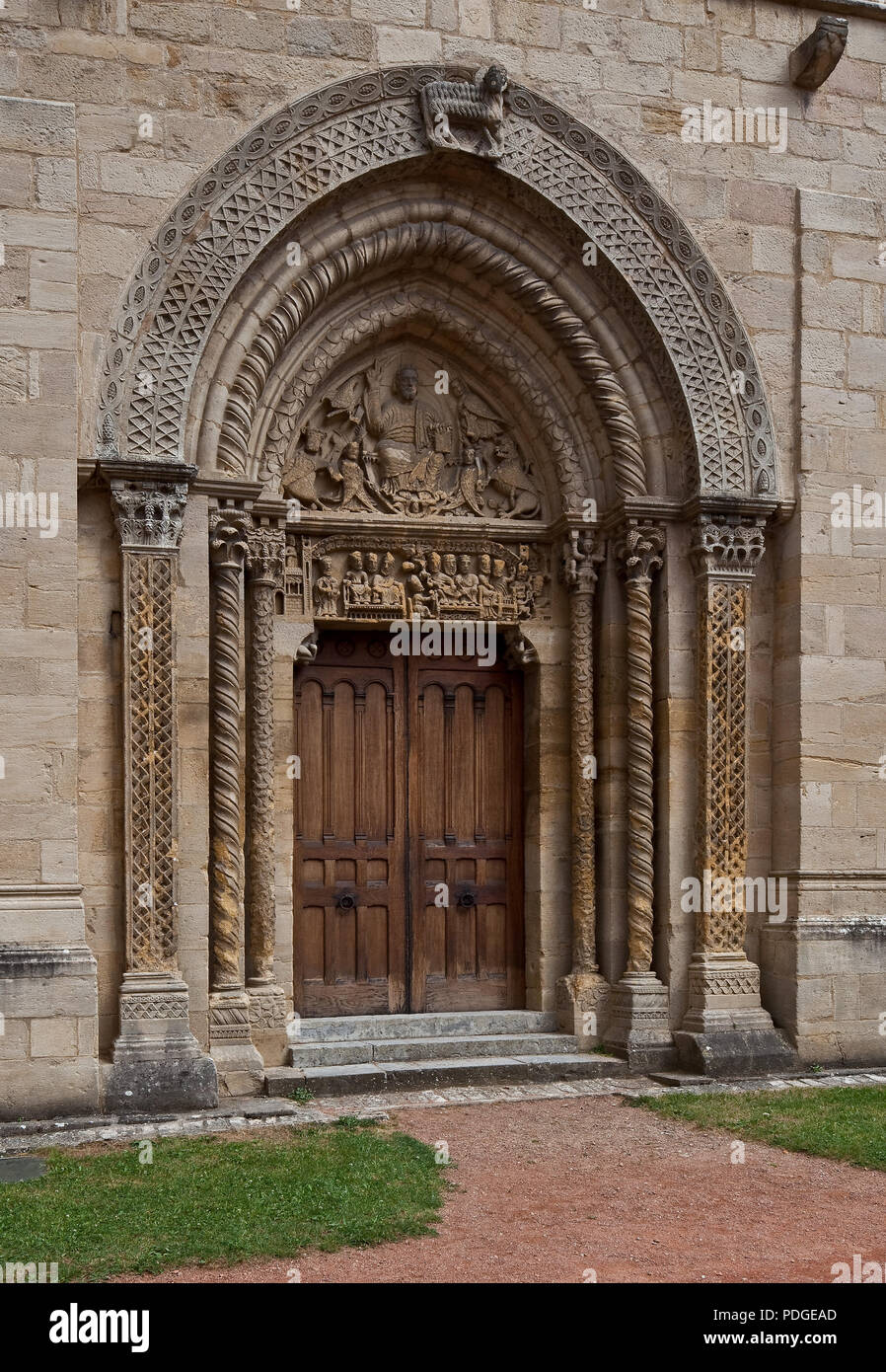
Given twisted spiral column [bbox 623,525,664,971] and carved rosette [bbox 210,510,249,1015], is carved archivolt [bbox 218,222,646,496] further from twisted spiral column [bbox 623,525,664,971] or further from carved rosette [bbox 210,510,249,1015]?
carved rosette [bbox 210,510,249,1015]

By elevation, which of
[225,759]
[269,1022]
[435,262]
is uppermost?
[435,262]

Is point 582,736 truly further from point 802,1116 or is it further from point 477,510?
point 802,1116

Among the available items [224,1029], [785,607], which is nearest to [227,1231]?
[224,1029]

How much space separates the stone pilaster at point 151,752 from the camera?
7.66 metres

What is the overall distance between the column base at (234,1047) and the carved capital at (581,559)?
3.36 metres

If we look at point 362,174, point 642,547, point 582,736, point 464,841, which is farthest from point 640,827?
point 362,174

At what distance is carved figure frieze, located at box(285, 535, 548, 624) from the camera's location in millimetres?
8977

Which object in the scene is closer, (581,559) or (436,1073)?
(436,1073)

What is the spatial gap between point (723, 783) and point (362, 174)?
14.1ft

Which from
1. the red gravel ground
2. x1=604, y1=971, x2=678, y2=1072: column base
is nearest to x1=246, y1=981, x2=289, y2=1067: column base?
the red gravel ground

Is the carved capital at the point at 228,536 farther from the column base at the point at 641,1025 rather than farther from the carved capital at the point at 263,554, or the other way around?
the column base at the point at 641,1025

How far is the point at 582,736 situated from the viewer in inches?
360

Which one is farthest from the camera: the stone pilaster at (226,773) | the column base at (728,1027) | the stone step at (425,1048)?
the column base at (728,1027)

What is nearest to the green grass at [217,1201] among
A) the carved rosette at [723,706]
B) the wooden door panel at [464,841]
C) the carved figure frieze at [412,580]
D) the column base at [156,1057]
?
the column base at [156,1057]
